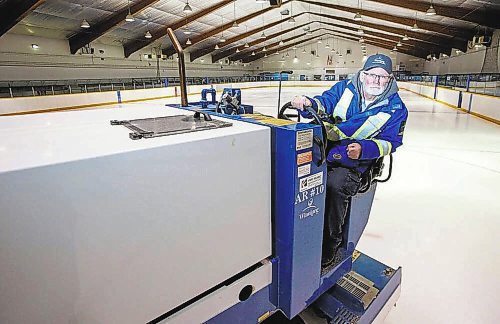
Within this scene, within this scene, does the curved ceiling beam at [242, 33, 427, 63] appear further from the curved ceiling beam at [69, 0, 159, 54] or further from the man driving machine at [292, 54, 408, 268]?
the man driving machine at [292, 54, 408, 268]

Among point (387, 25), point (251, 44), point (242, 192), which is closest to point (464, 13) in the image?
point (387, 25)

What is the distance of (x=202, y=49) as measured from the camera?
2772 centimetres

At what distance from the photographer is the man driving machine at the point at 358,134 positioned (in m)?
1.51

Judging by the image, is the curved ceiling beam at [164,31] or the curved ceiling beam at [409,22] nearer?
the curved ceiling beam at [164,31]

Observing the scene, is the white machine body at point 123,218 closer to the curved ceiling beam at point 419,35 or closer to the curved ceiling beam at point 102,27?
the curved ceiling beam at point 102,27

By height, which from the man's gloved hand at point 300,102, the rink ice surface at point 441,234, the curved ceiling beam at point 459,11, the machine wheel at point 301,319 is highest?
the curved ceiling beam at point 459,11

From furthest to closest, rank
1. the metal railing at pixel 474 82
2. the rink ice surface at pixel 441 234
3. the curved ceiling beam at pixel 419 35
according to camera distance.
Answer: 1. the curved ceiling beam at pixel 419 35
2. the metal railing at pixel 474 82
3. the rink ice surface at pixel 441 234

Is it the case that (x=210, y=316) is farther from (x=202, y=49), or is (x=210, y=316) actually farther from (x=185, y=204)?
(x=202, y=49)

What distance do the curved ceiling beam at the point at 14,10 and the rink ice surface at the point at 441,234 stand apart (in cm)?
1228

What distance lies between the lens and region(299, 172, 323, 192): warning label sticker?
3.90 feet

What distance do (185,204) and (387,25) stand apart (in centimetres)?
2400

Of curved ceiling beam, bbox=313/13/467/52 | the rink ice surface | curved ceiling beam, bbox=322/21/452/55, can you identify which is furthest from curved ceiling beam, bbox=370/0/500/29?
curved ceiling beam, bbox=322/21/452/55

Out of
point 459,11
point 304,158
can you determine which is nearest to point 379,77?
point 304,158

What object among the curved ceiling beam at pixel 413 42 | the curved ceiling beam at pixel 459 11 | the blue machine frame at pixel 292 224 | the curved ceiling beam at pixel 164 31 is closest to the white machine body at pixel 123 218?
the blue machine frame at pixel 292 224
